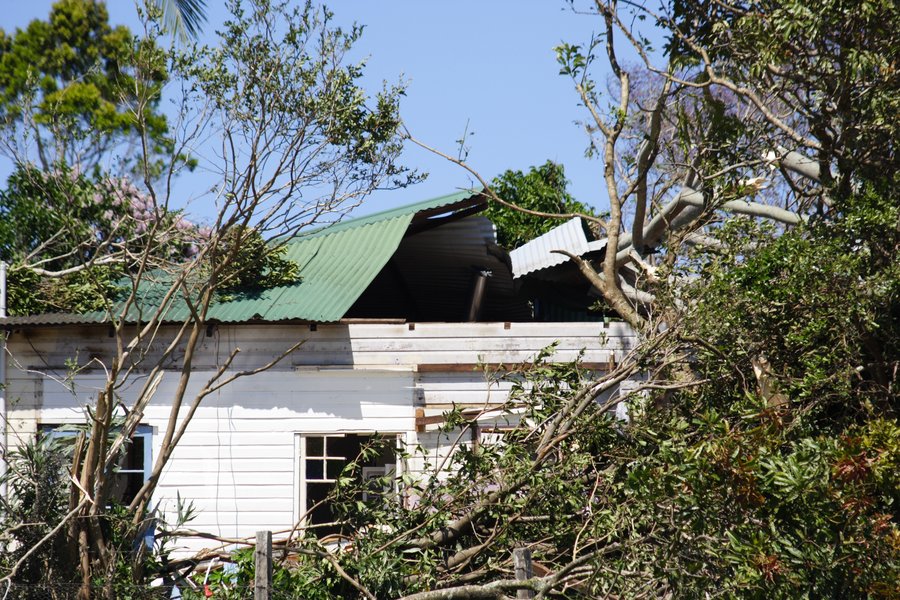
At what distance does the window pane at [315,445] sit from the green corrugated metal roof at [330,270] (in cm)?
141

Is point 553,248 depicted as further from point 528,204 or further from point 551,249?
point 528,204

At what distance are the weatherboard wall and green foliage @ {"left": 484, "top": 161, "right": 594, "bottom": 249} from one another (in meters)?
9.27

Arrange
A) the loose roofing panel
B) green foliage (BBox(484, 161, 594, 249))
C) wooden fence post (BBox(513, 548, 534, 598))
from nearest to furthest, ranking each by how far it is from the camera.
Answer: wooden fence post (BBox(513, 548, 534, 598)) < the loose roofing panel < green foliage (BBox(484, 161, 594, 249))

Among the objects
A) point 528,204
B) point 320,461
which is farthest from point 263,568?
point 528,204

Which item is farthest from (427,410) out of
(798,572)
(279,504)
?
(798,572)

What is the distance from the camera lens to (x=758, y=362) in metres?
8.47

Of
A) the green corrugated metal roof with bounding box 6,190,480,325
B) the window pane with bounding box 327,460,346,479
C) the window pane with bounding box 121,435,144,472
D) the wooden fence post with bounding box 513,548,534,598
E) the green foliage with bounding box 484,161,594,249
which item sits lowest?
the wooden fence post with bounding box 513,548,534,598

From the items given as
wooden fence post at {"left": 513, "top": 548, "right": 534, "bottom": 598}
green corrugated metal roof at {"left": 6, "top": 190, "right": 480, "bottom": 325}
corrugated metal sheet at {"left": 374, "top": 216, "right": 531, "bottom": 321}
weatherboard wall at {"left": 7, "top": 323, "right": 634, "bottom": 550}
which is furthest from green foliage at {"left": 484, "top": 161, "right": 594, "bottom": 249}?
wooden fence post at {"left": 513, "top": 548, "right": 534, "bottom": 598}

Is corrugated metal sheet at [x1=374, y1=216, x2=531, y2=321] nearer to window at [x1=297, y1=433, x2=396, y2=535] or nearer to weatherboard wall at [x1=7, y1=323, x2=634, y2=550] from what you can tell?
weatherboard wall at [x1=7, y1=323, x2=634, y2=550]

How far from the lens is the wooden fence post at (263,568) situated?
612cm

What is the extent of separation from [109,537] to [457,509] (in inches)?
103

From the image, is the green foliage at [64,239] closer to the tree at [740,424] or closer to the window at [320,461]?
the window at [320,461]

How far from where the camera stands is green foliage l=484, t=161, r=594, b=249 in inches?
826

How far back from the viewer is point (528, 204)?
21375 mm
